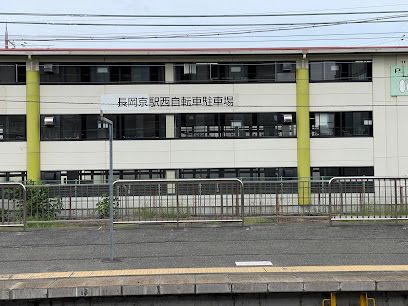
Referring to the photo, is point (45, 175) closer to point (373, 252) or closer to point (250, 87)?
point (250, 87)

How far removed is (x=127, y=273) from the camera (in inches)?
291

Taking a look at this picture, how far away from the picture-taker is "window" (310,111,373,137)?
26.1 meters

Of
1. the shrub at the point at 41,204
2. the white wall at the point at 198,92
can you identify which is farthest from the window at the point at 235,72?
the shrub at the point at 41,204

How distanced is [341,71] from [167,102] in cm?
947

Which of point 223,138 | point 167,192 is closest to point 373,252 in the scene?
point 167,192

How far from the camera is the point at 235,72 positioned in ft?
85.7

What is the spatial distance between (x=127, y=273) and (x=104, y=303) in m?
0.85

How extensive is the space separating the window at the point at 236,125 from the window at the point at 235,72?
1.90 m

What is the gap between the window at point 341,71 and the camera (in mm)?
26016

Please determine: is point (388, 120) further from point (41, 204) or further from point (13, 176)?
point (13, 176)

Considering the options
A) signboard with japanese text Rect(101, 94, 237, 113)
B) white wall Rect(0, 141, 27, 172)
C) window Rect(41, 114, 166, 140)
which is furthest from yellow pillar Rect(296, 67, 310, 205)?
white wall Rect(0, 141, 27, 172)

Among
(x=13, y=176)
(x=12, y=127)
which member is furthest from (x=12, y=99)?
(x=13, y=176)

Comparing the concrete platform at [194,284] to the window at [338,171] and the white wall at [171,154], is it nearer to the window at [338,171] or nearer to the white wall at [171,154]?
the white wall at [171,154]

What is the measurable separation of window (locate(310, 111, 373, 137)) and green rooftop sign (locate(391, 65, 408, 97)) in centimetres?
180
